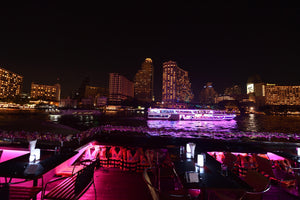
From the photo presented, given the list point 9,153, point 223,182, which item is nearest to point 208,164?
point 223,182

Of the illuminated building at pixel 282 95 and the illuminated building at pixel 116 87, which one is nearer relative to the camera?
the illuminated building at pixel 282 95

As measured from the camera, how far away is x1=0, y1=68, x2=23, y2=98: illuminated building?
407ft

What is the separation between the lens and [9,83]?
132 metres

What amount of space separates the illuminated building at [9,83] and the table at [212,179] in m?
168

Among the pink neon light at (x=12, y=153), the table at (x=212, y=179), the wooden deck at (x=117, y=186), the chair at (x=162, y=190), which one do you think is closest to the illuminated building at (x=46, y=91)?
the pink neon light at (x=12, y=153)

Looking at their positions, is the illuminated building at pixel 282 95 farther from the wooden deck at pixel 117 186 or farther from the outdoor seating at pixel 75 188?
the outdoor seating at pixel 75 188

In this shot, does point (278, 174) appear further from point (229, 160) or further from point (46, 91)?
point (46, 91)

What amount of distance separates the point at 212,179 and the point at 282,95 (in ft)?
761

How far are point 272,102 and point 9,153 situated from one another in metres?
231

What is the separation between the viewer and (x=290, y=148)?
643cm

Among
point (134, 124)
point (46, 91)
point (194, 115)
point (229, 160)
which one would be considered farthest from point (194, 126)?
point (46, 91)

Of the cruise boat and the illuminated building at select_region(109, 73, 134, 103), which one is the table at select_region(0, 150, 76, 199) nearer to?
the cruise boat

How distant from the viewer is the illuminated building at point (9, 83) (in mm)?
124062

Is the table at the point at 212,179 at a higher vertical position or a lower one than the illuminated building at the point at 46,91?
lower
